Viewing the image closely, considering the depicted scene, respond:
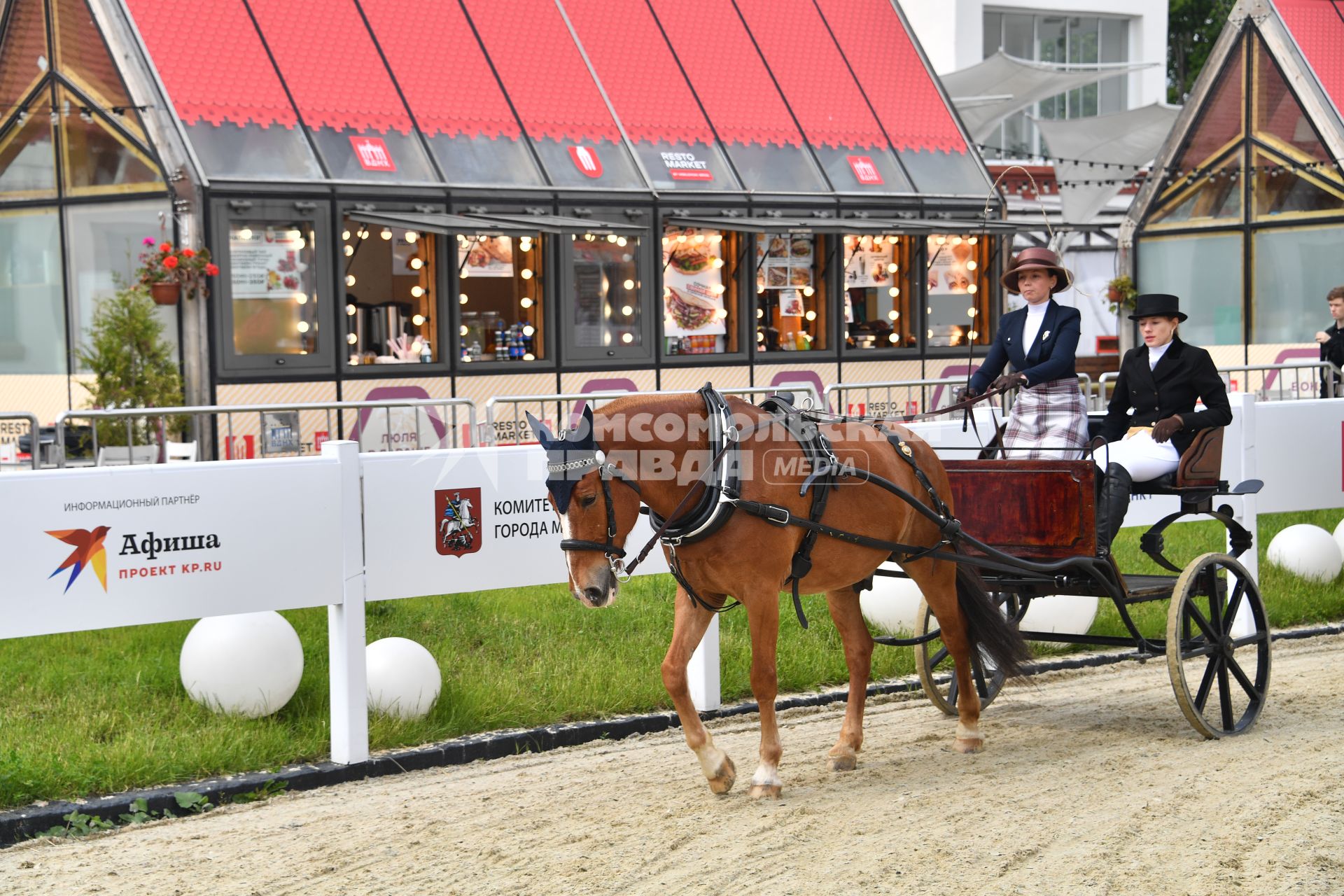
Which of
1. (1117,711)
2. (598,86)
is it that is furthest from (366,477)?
(598,86)

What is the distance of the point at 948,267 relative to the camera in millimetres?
20812

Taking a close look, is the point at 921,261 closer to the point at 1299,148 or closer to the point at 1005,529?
the point at 1299,148

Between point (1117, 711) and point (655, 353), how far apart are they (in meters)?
10.9

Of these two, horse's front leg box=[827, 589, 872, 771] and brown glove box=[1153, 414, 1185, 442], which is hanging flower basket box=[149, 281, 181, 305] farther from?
brown glove box=[1153, 414, 1185, 442]

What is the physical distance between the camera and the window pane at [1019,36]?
1471 inches

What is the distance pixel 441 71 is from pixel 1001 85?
11133 mm

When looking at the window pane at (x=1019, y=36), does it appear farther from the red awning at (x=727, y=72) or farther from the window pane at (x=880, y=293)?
the window pane at (x=880, y=293)

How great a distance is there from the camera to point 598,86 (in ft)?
61.4

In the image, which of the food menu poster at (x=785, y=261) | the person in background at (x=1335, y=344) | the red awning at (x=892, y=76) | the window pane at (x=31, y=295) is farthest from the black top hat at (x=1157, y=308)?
the red awning at (x=892, y=76)

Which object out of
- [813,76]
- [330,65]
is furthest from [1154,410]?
[813,76]

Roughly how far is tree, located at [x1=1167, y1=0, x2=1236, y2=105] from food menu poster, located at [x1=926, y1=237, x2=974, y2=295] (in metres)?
27.9

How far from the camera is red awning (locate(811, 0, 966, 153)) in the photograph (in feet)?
69.3

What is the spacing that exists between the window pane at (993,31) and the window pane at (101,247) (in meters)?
25.5

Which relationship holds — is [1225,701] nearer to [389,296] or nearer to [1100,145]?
[389,296]
